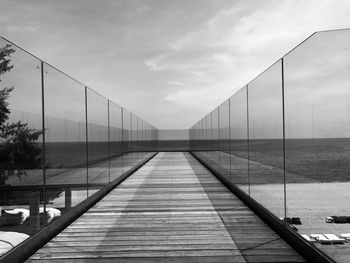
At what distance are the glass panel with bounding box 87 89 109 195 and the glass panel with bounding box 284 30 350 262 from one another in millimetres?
3879

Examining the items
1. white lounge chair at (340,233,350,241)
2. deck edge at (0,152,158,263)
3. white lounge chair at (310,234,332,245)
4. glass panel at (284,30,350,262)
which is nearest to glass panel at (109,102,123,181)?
deck edge at (0,152,158,263)

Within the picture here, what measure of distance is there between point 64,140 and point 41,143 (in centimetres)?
108

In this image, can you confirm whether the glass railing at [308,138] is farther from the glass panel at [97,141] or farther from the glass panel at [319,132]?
the glass panel at [97,141]

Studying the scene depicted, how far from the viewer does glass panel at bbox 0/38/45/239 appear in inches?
143

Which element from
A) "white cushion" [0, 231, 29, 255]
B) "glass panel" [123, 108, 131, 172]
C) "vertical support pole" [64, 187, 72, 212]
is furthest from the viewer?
"glass panel" [123, 108, 131, 172]

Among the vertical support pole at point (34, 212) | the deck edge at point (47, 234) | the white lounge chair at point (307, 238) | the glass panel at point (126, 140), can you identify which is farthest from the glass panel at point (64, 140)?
the glass panel at point (126, 140)

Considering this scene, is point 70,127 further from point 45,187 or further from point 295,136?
point 295,136

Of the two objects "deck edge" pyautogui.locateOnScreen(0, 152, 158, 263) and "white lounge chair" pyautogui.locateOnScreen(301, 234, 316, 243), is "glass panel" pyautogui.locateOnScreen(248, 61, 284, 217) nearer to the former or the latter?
"white lounge chair" pyautogui.locateOnScreen(301, 234, 316, 243)

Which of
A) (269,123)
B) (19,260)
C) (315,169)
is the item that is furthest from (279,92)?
(19,260)

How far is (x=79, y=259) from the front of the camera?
4371 mm

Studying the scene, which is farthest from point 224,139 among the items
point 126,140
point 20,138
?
point 20,138

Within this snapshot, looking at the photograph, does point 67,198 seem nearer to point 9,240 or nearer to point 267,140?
point 9,240

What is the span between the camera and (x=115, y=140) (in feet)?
35.8

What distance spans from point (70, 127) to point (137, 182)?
5601mm
